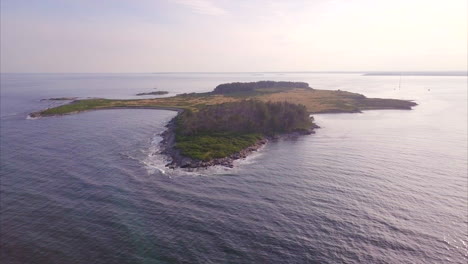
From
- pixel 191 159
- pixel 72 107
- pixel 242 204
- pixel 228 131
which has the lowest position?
pixel 242 204

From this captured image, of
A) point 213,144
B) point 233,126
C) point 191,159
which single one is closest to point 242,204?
point 191,159

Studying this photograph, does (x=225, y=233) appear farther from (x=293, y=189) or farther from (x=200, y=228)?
(x=293, y=189)

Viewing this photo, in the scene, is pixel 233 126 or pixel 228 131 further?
pixel 233 126

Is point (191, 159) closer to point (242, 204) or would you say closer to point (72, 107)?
point (242, 204)

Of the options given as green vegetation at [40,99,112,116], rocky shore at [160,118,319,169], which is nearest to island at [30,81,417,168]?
rocky shore at [160,118,319,169]

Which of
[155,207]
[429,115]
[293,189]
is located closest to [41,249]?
[155,207]

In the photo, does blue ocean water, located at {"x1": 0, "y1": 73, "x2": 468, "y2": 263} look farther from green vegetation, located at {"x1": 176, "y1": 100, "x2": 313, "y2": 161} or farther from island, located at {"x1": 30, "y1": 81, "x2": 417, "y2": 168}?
green vegetation, located at {"x1": 176, "y1": 100, "x2": 313, "y2": 161}
